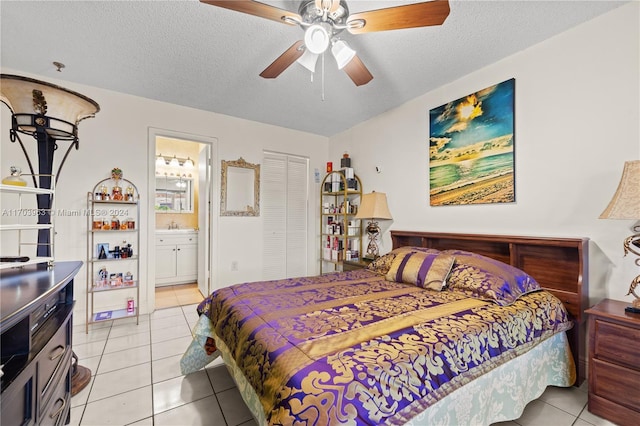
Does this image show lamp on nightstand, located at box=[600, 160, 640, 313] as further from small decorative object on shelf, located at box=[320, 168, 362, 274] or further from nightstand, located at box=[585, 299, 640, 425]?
small decorative object on shelf, located at box=[320, 168, 362, 274]

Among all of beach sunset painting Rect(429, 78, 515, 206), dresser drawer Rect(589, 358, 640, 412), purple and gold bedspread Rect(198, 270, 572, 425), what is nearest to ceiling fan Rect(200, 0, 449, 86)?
beach sunset painting Rect(429, 78, 515, 206)

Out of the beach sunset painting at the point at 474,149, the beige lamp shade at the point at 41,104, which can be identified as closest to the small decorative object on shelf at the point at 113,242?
the beige lamp shade at the point at 41,104

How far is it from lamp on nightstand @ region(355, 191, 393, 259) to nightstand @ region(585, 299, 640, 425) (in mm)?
2023

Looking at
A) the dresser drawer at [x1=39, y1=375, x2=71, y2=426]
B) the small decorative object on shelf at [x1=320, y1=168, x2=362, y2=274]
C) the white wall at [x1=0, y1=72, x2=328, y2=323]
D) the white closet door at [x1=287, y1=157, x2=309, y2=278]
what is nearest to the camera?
the dresser drawer at [x1=39, y1=375, x2=71, y2=426]

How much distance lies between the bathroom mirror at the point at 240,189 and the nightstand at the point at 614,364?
145 inches

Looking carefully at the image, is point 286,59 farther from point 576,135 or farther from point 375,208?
point 576,135

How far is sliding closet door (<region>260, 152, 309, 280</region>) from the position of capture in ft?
13.8

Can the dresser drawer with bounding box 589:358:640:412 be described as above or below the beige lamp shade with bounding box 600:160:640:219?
below

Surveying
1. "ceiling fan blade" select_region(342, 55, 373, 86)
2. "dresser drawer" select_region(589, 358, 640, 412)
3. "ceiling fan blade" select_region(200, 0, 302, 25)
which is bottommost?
"dresser drawer" select_region(589, 358, 640, 412)

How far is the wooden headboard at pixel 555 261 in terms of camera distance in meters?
1.93

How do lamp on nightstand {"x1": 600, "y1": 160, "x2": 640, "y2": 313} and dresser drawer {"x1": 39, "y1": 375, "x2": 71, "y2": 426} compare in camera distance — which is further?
lamp on nightstand {"x1": 600, "y1": 160, "x2": 640, "y2": 313}

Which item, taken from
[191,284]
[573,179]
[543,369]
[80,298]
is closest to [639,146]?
[573,179]

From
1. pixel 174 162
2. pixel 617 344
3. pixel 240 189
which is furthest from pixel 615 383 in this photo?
pixel 174 162

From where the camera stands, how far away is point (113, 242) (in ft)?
10.3
